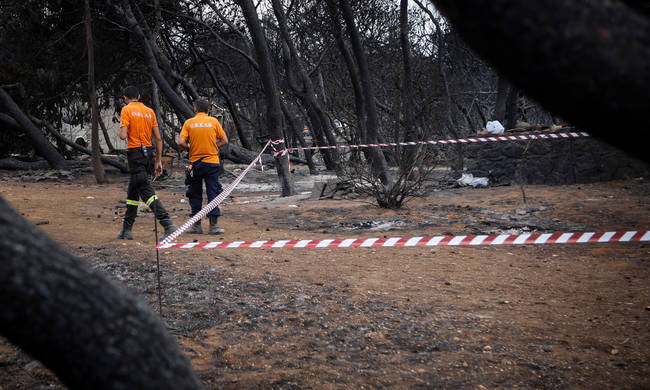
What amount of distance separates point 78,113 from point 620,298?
77.7ft

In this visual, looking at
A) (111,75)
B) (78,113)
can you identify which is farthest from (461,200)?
(78,113)

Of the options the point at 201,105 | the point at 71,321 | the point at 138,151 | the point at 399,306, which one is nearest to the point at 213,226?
the point at 138,151

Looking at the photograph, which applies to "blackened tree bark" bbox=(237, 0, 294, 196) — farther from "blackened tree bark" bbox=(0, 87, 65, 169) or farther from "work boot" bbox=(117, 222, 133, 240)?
"blackened tree bark" bbox=(0, 87, 65, 169)

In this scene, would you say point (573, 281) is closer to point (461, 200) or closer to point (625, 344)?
point (625, 344)

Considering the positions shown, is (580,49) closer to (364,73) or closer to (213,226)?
(213,226)

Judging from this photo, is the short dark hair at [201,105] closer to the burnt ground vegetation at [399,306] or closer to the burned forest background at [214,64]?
the burnt ground vegetation at [399,306]

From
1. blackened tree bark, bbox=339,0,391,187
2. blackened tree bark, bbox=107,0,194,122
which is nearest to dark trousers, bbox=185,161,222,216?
blackened tree bark, bbox=339,0,391,187

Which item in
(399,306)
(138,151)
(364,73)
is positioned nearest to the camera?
(399,306)

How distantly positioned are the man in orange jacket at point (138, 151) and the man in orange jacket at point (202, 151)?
24.0 inches

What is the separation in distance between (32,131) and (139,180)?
14.8 metres

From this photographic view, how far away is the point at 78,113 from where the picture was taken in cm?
2467

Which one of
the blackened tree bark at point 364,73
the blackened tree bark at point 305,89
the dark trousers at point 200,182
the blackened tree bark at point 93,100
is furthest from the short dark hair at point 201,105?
the blackened tree bark at point 93,100

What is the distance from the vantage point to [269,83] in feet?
47.1

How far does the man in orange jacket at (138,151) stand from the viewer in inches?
298
